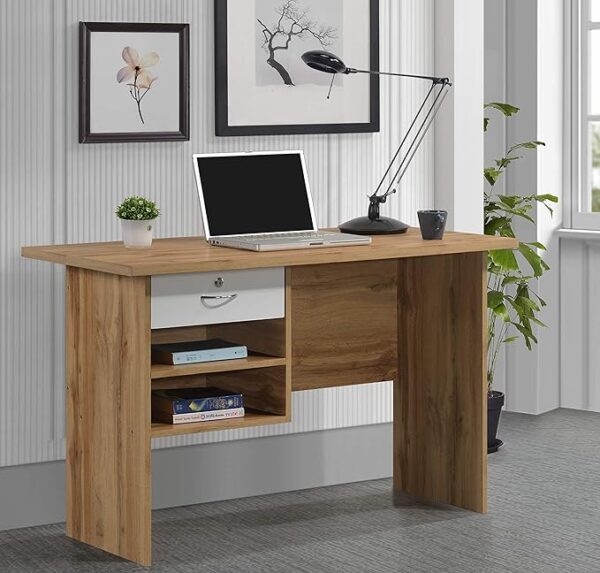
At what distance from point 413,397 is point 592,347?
1.44 metres

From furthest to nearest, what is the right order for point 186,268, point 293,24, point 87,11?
point 293,24 < point 87,11 < point 186,268

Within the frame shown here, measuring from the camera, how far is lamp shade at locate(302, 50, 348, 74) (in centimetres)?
391

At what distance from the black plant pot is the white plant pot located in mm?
1706

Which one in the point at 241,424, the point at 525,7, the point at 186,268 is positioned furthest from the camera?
the point at 525,7

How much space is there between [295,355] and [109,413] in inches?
26.0

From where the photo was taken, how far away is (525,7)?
5.20m

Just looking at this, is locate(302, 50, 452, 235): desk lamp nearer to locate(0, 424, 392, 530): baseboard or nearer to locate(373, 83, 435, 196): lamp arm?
locate(373, 83, 435, 196): lamp arm

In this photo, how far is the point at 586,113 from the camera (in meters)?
5.30

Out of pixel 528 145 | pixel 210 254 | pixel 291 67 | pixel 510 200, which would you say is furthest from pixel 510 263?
pixel 210 254

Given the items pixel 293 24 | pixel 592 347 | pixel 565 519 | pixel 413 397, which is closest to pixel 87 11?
pixel 293 24

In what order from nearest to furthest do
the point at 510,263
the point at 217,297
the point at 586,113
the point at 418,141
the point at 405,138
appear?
the point at 217,297, the point at 405,138, the point at 418,141, the point at 510,263, the point at 586,113

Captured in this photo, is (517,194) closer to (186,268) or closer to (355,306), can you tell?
(355,306)

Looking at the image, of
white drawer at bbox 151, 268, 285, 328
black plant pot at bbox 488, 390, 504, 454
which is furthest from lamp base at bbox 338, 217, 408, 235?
black plant pot at bbox 488, 390, 504, 454

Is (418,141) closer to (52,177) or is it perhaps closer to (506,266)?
(506,266)
